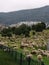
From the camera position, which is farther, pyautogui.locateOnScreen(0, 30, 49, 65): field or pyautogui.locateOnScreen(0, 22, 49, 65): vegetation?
pyautogui.locateOnScreen(0, 22, 49, 65): vegetation

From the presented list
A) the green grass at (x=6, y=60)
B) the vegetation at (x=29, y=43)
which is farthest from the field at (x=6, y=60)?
the vegetation at (x=29, y=43)

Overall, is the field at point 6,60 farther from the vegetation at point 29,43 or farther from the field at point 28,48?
the vegetation at point 29,43

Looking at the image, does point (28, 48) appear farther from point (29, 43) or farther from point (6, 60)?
point (6, 60)

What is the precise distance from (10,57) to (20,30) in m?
51.8

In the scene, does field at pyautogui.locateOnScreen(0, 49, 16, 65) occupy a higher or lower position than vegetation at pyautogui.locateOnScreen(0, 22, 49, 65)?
higher

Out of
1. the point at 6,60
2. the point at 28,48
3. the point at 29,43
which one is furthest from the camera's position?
the point at 29,43

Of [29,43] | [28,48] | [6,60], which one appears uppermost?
[6,60]

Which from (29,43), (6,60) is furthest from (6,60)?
(29,43)

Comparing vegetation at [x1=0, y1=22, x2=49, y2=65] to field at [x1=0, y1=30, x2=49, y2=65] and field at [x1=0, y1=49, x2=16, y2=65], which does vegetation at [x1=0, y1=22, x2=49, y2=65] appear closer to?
field at [x1=0, y1=30, x2=49, y2=65]

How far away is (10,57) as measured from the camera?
19094 mm

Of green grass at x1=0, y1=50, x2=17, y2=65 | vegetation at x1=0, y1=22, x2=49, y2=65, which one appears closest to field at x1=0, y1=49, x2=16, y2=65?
green grass at x1=0, y1=50, x2=17, y2=65

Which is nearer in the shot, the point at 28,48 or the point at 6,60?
the point at 6,60

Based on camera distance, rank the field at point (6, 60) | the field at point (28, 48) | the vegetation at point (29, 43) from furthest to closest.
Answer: the vegetation at point (29, 43), the field at point (28, 48), the field at point (6, 60)

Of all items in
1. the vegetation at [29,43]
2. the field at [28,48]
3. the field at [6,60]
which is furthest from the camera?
the vegetation at [29,43]
